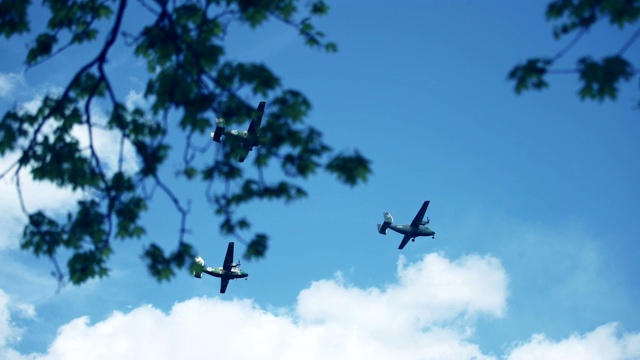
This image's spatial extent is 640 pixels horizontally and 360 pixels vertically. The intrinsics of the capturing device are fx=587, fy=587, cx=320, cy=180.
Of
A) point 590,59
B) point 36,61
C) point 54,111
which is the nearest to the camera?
point 590,59

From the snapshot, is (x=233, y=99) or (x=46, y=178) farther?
(x=46, y=178)

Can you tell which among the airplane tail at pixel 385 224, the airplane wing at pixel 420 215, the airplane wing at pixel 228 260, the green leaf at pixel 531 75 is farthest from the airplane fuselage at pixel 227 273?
the green leaf at pixel 531 75

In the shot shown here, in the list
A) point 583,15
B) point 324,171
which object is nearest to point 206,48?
point 324,171

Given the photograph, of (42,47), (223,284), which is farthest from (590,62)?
(223,284)

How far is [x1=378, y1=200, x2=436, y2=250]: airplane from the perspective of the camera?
63.4 meters

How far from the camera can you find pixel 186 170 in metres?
10.7

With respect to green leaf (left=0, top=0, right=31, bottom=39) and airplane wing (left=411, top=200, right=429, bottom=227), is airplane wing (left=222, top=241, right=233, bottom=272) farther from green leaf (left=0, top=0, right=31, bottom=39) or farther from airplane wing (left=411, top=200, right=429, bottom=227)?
green leaf (left=0, top=0, right=31, bottom=39)

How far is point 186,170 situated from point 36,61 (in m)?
4.02

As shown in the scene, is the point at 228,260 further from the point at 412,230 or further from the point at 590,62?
the point at 590,62

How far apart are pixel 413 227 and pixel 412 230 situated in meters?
0.40

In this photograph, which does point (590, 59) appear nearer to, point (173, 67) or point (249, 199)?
point (249, 199)

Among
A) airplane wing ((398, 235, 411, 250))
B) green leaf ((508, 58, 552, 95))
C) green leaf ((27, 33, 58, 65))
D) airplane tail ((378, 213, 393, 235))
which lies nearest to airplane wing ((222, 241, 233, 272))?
airplane tail ((378, 213, 393, 235))

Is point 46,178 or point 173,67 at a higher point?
point 173,67

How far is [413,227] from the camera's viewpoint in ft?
213
